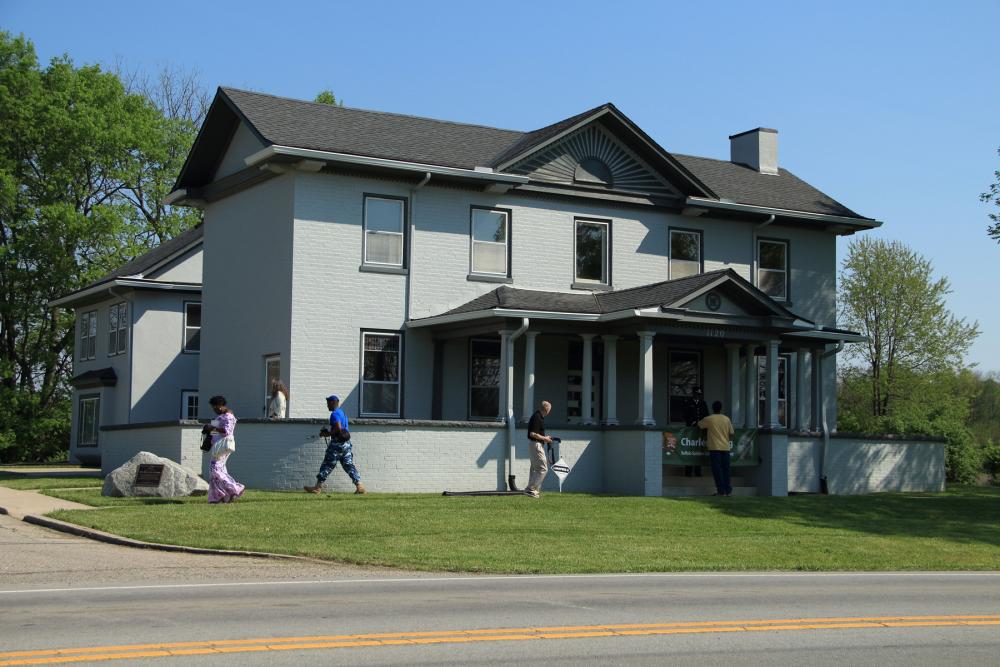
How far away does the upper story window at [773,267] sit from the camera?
33250mm

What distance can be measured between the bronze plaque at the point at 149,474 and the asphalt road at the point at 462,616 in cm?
695

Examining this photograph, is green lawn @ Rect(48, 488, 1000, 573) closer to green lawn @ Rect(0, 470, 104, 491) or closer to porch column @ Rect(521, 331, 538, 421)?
green lawn @ Rect(0, 470, 104, 491)

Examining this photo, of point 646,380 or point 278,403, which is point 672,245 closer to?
point 646,380

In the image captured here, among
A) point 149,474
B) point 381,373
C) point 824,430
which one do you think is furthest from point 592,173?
point 149,474

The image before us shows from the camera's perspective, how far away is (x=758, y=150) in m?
36.5

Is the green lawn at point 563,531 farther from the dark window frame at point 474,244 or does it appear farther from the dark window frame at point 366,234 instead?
the dark window frame at point 474,244

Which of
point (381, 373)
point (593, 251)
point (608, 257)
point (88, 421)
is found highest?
point (593, 251)

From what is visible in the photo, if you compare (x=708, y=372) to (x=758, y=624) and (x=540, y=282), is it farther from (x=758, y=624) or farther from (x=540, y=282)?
(x=758, y=624)

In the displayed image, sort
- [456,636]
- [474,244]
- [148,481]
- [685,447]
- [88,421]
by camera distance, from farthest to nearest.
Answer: [88,421] < [474,244] < [685,447] < [148,481] < [456,636]

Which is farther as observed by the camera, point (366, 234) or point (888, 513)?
point (366, 234)

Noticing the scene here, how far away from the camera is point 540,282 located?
29.7 meters

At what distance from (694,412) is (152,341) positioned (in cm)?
1643

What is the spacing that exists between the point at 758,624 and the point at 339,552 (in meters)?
6.58

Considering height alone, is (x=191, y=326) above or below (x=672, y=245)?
below
